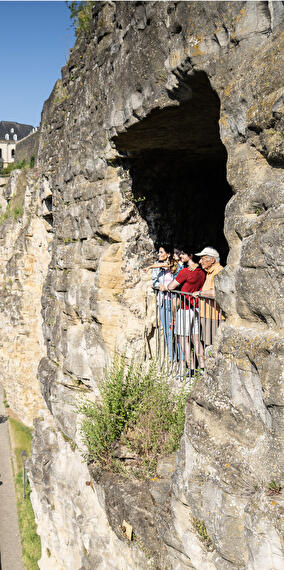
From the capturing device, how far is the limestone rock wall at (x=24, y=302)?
11.8 m

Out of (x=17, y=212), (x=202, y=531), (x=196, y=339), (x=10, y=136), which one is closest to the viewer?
(x=202, y=531)

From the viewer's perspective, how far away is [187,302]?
5152mm

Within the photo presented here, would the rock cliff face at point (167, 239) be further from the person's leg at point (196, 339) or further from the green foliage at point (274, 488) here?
the person's leg at point (196, 339)

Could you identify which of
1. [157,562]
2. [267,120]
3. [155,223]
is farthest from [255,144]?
[157,562]

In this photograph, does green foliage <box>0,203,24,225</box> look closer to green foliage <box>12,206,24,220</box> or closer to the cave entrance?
green foliage <box>12,206,24,220</box>

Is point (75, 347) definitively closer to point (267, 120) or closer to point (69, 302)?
point (69, 302)

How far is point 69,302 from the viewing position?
6445mm

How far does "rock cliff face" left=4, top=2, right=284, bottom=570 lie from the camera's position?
288 centimetres

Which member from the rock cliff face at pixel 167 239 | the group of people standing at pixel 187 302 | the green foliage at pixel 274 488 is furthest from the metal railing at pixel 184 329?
the green foliage at pixel 274 488

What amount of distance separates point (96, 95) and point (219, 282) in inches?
130

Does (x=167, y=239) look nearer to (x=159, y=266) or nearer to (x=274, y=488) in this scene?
(x=159, y=266)

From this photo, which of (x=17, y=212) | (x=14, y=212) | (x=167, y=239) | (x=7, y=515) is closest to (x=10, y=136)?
(x=14, y=212)

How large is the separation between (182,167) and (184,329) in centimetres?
236

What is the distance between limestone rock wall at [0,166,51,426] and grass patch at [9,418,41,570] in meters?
0.35
